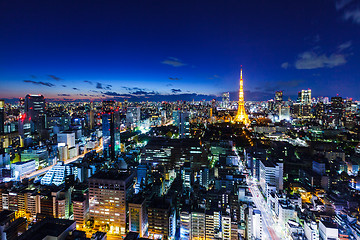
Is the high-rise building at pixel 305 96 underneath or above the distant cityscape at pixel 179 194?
above

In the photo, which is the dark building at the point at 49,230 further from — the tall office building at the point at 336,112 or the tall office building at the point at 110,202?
the tall office building at the point at 336,112

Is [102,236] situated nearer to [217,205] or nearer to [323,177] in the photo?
[217,205]

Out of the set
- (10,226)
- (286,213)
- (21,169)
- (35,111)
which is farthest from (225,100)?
(10,226)

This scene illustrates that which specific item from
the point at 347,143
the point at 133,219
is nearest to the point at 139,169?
the point at 133,219

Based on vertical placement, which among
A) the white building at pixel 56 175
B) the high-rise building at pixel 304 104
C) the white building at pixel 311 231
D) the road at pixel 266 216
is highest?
the high-rise building at pixel 304 104

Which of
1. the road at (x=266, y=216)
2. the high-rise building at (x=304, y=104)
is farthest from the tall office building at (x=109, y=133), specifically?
the high-rise building at (x=304, y=104)

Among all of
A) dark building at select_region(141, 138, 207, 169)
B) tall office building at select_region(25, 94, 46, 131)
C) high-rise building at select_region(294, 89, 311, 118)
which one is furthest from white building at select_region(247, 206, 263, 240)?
high-rise building at select_region(294, 89, 311, 118)

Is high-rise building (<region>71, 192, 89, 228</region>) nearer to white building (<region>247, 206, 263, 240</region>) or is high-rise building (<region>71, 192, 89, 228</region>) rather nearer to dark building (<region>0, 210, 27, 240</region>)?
dark building (<region>0, 210, 27, 240</region>)

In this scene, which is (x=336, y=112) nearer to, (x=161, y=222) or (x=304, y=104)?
(x=304, y=104)
